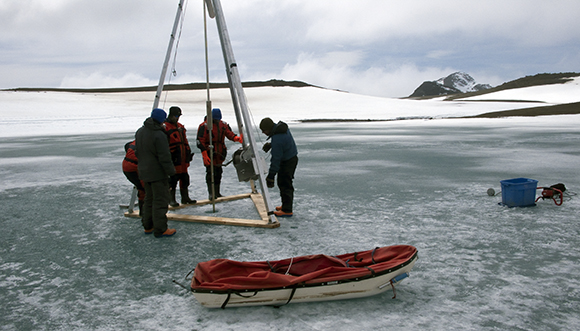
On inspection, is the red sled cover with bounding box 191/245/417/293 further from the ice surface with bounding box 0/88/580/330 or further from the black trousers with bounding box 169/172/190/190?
the black trousers with bounding box 169/172/190/190

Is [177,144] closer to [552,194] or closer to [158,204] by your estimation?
[158,204]

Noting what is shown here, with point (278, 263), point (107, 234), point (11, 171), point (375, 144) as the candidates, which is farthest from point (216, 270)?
point (375, 144)

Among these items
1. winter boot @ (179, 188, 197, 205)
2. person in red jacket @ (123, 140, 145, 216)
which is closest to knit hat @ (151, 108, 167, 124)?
person in red jacket @ (123, 140, 145, 216)

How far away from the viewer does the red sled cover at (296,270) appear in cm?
331

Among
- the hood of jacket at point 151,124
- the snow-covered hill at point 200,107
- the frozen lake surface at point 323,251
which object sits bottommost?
the frozen lake surface at point 323,251

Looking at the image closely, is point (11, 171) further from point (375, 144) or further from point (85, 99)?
point (85, 99)

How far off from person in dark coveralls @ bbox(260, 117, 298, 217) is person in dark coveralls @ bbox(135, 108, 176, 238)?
1.38 metres

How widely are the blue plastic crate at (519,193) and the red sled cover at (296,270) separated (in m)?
3.14

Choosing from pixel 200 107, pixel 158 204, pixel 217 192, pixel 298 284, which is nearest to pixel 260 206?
pixel 217 192

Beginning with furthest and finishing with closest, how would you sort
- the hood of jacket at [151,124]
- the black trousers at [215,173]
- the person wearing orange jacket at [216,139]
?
the black trousers at [215,173] < the person wearing orange jacket at [216,139] < the hood of jacket at [151,124]

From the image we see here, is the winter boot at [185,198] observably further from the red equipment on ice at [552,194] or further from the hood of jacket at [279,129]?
the red equipment on ice at [552,194]

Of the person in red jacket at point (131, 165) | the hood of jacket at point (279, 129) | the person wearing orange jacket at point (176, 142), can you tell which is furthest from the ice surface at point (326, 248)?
the hood of jacket at point (279, 129)

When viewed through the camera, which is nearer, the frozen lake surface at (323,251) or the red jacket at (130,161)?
the frozen lake surface at (323,251)

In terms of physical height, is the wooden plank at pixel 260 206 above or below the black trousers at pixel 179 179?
below
